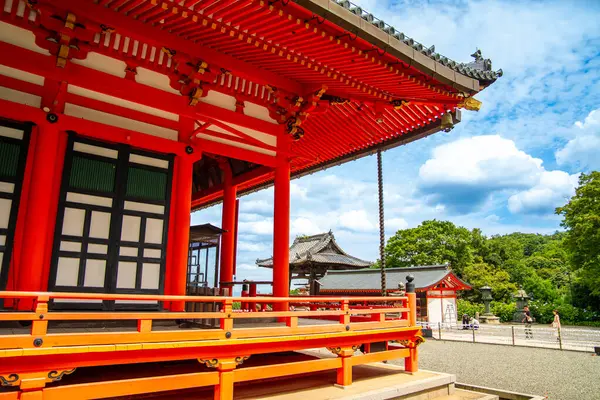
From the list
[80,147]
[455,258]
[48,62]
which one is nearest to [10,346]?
[80,147]

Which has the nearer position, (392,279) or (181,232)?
(181,232)

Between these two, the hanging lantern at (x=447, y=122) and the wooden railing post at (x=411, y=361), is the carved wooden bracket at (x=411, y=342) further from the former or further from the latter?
the hanging lantern at (x=447, y=122)

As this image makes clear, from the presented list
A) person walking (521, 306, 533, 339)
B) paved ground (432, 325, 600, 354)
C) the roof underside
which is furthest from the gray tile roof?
person walking (521, 306, 533, 339)

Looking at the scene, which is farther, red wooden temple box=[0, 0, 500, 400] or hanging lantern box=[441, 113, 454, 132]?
hanging lantern box=[441, 113, 454, 132]

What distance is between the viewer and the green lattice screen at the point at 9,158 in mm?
6289

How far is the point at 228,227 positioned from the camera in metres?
11.9

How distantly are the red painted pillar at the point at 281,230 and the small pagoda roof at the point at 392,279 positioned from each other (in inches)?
963

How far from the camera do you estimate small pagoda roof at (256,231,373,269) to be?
121 ft

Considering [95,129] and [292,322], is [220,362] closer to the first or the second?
[292,322]

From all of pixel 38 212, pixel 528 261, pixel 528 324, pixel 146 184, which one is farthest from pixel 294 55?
pixel 528 261

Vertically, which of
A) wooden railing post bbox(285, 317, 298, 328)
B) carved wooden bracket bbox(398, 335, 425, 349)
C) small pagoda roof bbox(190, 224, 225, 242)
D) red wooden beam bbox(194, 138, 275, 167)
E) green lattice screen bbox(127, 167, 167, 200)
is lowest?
carved wooden bracket bbox(398, 335, 425, 349)

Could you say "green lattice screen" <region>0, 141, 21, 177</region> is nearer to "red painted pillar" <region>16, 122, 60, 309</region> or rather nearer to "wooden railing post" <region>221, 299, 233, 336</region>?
"red painted pillar" <region>16, 122, 60, 309</region>

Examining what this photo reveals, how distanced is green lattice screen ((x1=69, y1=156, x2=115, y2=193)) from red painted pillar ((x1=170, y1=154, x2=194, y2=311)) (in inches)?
46.7

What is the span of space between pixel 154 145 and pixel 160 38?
6.54 ft
